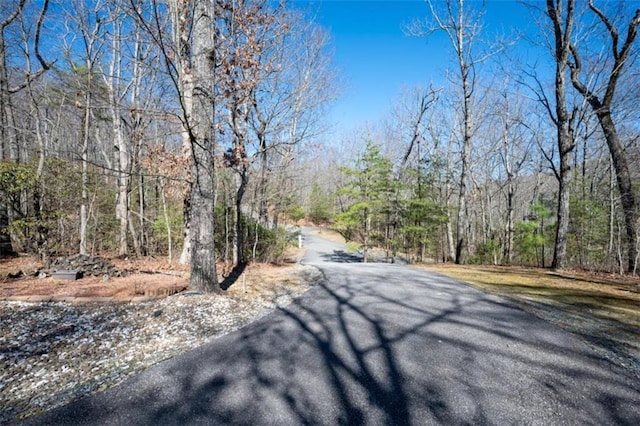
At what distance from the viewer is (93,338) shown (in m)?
2.88

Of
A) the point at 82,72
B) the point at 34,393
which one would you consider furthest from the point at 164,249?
the point at 34,393

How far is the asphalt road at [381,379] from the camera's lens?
73.2 inches

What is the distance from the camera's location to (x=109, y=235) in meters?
8.52

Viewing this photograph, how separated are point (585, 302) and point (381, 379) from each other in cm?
403

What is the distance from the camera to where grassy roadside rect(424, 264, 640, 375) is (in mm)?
2857

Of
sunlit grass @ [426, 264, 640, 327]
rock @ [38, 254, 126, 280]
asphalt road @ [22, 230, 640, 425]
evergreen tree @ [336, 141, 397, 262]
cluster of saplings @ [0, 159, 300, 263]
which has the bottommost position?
asphalt road @ [22, 230, 640, 425]

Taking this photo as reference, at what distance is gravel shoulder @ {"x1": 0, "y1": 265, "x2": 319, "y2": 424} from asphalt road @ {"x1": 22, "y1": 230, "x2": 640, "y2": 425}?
247mm

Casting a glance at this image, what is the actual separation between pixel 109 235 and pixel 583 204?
16.9 metres

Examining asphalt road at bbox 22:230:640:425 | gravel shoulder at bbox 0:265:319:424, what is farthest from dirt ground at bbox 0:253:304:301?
asphalt road at bbox 22:230:640:425

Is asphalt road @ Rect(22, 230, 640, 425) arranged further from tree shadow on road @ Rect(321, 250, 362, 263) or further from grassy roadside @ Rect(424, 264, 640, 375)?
tree shadow on road @ Rect(321, 250, 362, 263)

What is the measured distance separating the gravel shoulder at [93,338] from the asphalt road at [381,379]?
A: 9.7 inches

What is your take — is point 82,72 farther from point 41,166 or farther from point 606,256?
point 606,256

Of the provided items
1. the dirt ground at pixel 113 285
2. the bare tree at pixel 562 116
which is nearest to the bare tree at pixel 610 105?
the bare tree at pixel 562 116

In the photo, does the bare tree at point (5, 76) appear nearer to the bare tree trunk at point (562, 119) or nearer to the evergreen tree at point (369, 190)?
the evergreen tree at point (369, 190)
